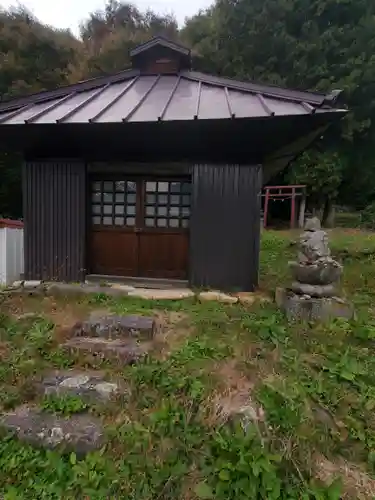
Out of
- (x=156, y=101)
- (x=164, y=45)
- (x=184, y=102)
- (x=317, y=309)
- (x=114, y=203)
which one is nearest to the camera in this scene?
(x=317, y=309)

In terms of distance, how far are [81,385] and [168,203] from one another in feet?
11.4

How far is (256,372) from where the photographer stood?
10.8ft

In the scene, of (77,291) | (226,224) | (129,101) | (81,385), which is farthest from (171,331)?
A: (129,101)

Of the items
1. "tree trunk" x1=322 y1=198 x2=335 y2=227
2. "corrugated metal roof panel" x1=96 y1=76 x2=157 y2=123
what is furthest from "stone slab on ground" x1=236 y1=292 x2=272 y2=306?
"tree trunk" x1=322 y1=198 x2=335 y2=227

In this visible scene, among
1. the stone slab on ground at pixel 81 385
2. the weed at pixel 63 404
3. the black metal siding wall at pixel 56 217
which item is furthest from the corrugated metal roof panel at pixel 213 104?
the weed at pixel 63 404

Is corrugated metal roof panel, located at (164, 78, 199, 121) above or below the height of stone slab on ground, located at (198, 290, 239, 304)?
above

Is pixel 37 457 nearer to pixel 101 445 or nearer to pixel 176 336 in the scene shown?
pixel 101 445

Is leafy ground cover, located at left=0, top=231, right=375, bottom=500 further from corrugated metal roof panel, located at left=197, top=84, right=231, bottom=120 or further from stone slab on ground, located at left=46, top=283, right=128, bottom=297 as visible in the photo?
corrugated metal roof panel, located at left=197, top=84, right=231, bottom=120

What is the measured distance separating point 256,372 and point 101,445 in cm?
143

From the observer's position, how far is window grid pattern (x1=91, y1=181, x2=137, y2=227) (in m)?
6.09

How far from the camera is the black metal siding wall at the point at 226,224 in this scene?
5.52 meters

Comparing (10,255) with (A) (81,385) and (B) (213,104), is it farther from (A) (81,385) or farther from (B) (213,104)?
(B) (213,104)

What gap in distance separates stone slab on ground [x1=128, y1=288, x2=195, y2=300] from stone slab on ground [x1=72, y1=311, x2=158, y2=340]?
1.00m

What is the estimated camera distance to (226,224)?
18.3 feet
